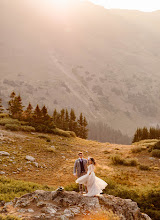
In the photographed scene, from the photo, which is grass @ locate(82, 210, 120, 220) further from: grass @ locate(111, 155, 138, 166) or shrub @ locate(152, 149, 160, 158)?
shrub @ locate(152, 149, 160, 158)

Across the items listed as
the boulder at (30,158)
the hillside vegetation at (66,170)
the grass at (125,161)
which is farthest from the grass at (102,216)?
the grass at (125,161)

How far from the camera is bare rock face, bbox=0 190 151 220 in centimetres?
674

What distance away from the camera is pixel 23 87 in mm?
196500

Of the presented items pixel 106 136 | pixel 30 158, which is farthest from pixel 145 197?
pixel 106 136

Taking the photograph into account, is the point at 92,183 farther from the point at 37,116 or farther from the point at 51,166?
the point at 37,116

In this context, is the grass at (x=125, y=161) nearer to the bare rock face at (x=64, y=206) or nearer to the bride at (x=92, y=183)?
the bride at (x=92, y=183)

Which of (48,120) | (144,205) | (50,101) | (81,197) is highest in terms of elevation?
(50,101)

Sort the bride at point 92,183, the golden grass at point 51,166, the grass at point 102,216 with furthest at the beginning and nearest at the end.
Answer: the golden grass at point 51,166, the bride at point 92,183, the grass at point 102,216

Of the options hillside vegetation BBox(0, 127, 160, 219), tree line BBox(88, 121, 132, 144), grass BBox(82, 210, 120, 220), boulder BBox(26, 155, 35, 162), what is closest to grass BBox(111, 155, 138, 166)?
hillside vegetation BBox(0, 127, 160, 219)

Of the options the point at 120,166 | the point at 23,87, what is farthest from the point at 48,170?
the point at 23,87

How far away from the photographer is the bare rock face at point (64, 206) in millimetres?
6738

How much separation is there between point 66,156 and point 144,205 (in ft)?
44.8

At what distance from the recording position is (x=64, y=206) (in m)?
7.47

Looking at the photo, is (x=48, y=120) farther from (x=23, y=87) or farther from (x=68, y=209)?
(x=23, y=87)
